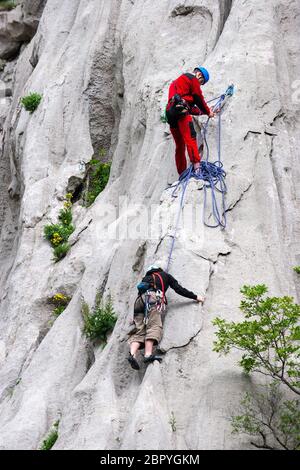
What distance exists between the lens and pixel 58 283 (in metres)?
16.5

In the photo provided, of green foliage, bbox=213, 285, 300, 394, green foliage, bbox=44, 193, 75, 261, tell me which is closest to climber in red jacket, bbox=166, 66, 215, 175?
green foliage, bbox=44, 193, 75, 261

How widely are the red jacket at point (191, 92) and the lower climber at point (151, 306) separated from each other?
386 centimetres

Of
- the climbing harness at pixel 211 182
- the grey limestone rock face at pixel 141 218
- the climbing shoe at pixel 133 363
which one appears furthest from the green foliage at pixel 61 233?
the climbing shoe at pixel 133 363

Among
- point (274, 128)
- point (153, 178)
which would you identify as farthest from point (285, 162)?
point (153, 178)

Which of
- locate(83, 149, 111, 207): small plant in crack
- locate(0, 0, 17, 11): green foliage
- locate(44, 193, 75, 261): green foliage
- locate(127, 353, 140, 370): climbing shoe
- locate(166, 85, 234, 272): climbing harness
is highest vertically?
locate(0, 0, 17, 11): green foliage

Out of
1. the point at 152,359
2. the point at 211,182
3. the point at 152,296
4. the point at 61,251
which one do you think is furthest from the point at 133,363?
the point at 61,251

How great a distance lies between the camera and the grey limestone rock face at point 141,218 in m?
11.0

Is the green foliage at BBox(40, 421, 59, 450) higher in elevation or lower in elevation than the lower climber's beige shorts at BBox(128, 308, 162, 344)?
lower

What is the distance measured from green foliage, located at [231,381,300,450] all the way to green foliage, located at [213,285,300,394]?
0.85 feet

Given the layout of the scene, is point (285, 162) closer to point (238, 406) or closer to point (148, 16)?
point (238, 406)

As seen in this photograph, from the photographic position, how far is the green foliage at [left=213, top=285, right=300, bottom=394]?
33.0ft

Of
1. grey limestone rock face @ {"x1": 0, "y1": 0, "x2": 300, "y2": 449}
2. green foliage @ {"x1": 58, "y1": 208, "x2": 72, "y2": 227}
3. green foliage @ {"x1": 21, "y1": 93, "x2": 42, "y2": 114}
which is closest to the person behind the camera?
grey limestone rock face @ {"x1": 0, "y1": 0, "x2": 300, "y2": 449}

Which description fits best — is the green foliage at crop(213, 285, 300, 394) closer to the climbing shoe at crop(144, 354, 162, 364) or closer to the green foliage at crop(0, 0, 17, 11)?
the climbing shoe at crop(144, 354, 162, 364)

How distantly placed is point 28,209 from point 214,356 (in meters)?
9.11
